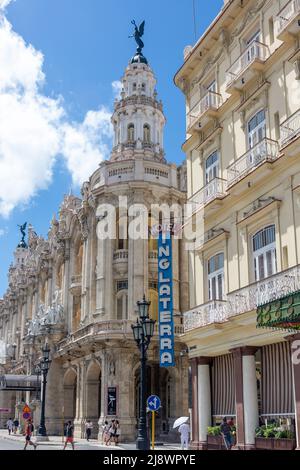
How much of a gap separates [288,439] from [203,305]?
5661 mm

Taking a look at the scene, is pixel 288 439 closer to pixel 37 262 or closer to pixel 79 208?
pixel 79 208

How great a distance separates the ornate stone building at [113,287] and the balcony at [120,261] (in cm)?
6

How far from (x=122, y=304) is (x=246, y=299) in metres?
21.6

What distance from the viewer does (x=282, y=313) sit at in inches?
579

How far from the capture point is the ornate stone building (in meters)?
37.0

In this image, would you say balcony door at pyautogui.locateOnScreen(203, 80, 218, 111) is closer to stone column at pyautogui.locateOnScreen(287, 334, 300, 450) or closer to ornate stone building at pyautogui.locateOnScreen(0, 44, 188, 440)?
stone column at pyautogui.locateOnScreen(287, 334, 300, 450)

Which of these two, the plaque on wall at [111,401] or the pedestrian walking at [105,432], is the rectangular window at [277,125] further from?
the plaque on wall at [111,401]

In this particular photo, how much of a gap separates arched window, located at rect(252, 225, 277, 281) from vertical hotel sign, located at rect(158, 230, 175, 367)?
311 inches

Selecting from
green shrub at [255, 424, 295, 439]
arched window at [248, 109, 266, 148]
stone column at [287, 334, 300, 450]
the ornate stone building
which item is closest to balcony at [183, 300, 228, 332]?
stone column at [287, 334, 300, 450]

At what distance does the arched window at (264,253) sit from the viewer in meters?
18.5

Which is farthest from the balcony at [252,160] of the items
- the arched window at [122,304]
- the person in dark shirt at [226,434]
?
the arched window at [122,304]

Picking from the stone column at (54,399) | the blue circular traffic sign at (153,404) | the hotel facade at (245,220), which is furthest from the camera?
the stone column at (54,399)

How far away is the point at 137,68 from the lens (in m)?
49.8
